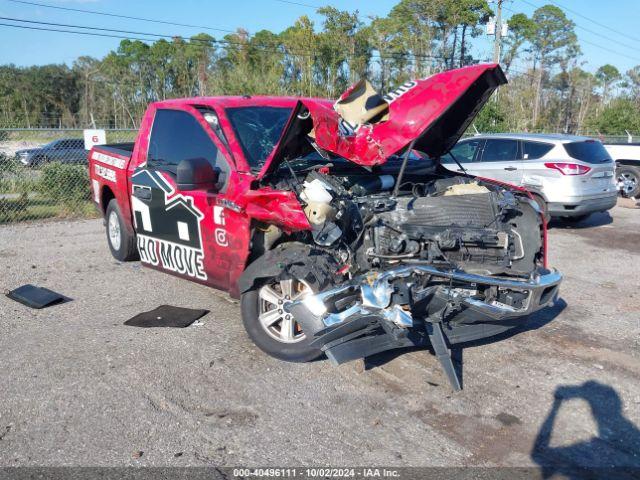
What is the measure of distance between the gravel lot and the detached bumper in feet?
1.33

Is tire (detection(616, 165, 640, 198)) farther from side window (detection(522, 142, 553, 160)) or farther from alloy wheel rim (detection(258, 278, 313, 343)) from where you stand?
alloy wheel rim (detection(258, 278, 313, 343))

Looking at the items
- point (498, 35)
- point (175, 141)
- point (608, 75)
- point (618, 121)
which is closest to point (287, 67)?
point (498, 35)

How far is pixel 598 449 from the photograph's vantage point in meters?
3.46

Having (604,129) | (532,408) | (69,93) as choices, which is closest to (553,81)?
(604,129)

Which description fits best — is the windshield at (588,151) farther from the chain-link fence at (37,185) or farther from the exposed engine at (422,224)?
the chain-link fence at (37,185)

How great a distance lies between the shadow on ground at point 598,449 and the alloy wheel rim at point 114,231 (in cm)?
535

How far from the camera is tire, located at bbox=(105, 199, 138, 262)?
698 centimetres

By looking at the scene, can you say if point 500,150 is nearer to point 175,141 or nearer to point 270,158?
point 175,141

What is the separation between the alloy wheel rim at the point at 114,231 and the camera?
7223 millimetres

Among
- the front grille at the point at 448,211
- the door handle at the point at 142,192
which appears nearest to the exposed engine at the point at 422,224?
the front grille at the point at 448,211

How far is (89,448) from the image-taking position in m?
3.38

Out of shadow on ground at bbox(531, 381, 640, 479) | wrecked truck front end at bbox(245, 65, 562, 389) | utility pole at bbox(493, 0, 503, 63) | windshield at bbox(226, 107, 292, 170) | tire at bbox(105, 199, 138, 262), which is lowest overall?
shadow on ground at bbox(531, 381, 640, 479)

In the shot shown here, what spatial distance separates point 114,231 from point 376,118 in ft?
13.9

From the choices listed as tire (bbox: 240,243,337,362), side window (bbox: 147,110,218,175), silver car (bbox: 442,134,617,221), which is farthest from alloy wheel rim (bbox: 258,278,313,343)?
silver car (bbox: 442,134,617,221)
